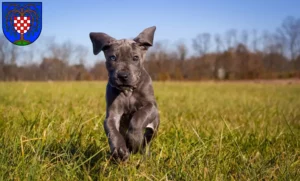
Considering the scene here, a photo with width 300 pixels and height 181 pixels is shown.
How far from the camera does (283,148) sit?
13.4 feet

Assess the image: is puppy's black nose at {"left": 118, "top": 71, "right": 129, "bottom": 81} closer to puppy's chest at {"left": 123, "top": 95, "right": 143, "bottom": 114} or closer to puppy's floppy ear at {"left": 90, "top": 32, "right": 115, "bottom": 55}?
puppy's chest at {"left": 123, "top": 95, "right": 143, "bottom": 114}

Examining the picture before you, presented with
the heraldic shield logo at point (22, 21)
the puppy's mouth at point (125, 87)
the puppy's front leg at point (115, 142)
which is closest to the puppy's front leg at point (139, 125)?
the puppy's front leg at point (115, 142)

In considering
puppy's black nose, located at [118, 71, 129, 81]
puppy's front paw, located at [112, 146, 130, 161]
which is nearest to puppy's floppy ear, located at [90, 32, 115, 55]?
puppy's black nose, located at [118, 71, 129, 81]

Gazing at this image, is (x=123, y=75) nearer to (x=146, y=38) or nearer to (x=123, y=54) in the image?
(x=123, y=54)

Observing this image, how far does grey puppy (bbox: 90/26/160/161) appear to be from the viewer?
2859mm

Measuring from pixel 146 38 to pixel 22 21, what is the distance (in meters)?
1.27

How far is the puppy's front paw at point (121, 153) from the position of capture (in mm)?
2652

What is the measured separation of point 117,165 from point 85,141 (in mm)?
982

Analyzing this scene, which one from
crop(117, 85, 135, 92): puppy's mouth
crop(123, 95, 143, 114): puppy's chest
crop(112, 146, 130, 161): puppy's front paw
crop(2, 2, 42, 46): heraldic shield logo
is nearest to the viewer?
crop(112, 146, 130, 161): puppy's front paw

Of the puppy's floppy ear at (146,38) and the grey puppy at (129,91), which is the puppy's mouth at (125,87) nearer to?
the grey puppy at (129,91)

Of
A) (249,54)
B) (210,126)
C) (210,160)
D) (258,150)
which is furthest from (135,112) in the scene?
(249,54)

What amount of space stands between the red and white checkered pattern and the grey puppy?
68 centimetres

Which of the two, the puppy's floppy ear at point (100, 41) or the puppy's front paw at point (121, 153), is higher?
the puppy's floppy ear at point (100, 41)

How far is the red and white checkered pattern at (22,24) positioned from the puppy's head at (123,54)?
68cm
